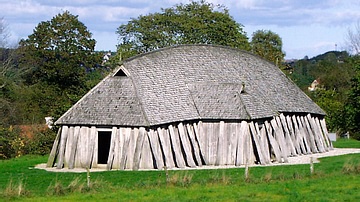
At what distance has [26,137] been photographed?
161 feet

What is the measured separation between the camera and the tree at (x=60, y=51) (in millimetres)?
63875

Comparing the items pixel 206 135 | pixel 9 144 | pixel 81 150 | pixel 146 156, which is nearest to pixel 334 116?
pixel 206 135

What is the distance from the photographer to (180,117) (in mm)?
38625

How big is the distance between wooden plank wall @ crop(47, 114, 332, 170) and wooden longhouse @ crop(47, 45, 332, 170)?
0.05 metres

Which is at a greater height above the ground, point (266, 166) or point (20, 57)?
point (20, 57)

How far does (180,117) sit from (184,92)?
2701 mm

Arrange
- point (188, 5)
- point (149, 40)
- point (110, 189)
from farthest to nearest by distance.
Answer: point (188, 5) → point (149, 40) → point (110, 189)

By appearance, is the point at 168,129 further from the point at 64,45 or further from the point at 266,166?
the point at 64,45

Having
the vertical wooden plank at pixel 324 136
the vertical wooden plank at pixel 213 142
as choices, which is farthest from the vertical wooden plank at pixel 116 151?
the vertical wooden plank at pixel 324 136

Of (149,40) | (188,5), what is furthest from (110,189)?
(188,5)

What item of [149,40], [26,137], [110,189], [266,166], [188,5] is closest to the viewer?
[110,189]

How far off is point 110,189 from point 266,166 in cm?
1407

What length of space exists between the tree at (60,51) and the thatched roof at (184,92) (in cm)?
2194

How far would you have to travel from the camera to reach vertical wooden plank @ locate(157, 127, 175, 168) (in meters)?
36.8
